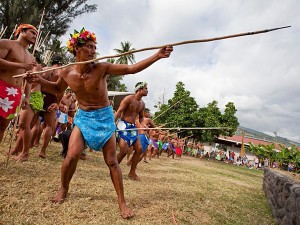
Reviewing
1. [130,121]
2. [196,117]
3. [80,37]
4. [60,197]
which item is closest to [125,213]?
[60,197]

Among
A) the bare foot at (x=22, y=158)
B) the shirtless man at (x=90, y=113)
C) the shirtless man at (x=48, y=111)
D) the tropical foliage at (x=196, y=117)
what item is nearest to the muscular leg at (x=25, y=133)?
the bare foot at (x=22, y=158)

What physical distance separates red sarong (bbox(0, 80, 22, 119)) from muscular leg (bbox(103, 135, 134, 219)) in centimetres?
140

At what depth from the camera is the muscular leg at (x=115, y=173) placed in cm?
288

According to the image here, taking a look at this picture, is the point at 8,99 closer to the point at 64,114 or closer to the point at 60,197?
the point at 60,197

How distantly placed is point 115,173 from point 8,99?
1729 millimetres

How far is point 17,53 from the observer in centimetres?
357

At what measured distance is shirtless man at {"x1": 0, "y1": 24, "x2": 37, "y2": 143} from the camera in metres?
3.28

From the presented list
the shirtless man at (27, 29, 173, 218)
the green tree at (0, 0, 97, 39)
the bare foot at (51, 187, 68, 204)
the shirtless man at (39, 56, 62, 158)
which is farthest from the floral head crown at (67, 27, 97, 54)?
the green tree at (0, 0, 97, 39)

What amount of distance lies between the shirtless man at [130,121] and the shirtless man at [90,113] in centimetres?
200

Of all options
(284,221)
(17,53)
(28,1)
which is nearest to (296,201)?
(284,221)

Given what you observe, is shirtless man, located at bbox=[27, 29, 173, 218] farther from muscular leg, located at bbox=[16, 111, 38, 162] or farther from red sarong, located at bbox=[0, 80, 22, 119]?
muscular leg, located at bbox=[16, 111, 38, 162]

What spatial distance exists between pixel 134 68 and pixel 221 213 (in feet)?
8.23

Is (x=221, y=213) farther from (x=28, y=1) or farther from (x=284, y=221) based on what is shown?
(x=28, y=1)

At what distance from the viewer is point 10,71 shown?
11.5 ft
